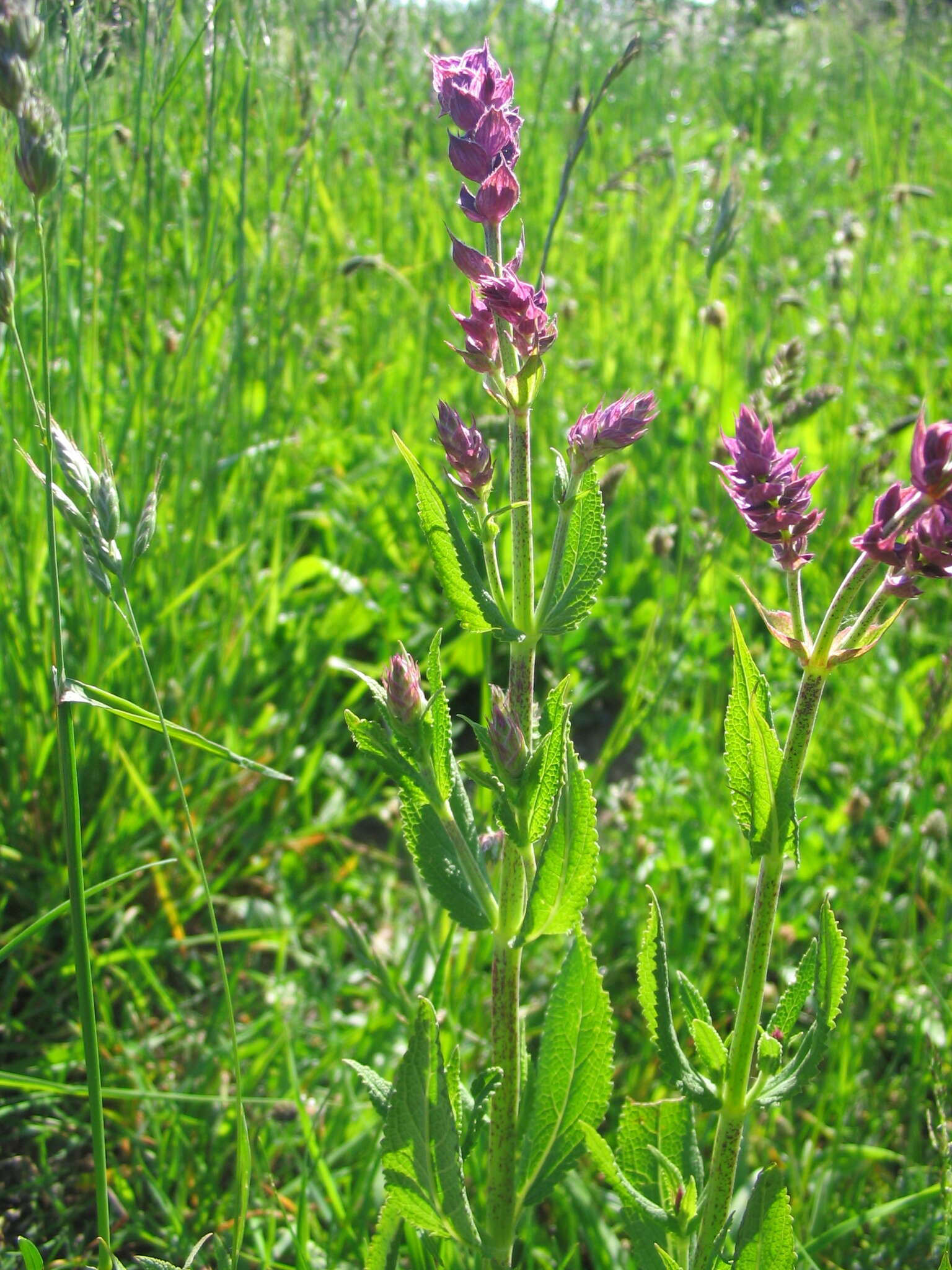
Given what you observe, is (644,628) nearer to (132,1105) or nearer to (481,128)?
(132,1105)

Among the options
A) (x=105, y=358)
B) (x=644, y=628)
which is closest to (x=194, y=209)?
(x=105, y=358)

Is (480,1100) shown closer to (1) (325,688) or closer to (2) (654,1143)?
(2) (654,1143)

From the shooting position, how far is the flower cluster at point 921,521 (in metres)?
0.74

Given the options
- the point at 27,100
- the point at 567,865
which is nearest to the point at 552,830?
the point at 567,865

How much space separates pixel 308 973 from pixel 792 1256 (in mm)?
1095

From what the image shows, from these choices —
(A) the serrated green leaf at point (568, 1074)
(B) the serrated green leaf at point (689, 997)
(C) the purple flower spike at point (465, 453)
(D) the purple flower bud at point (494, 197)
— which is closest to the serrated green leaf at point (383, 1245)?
(A) the serrated green leaf at point (568, 1074)

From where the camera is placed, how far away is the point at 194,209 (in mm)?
3486

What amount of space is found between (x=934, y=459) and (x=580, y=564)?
0.35 m

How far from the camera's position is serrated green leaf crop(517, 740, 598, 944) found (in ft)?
3.20

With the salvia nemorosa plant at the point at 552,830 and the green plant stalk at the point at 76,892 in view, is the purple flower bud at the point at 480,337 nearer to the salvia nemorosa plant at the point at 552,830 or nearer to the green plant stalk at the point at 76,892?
the salvia nemorosa plant at the point at 552,830

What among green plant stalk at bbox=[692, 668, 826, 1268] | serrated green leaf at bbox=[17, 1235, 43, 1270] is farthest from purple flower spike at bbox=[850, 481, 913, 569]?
serrated green leaf at bbox=[17, 1235, 43, 1270]

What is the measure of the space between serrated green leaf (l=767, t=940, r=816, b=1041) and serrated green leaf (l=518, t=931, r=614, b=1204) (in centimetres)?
17

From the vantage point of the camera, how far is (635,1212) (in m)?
1.01

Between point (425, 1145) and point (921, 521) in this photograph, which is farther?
point (425, 1145)
